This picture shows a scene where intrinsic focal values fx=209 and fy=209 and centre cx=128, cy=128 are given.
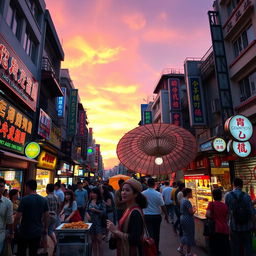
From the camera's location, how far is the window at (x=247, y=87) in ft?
37.8

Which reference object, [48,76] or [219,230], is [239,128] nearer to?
[219,230]

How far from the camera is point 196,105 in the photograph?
16203 millimetres

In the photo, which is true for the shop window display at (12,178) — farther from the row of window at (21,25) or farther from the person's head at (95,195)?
the row of window at (21,25)

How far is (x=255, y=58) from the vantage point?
10898mm

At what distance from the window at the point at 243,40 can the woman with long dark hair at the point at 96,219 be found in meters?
11.7

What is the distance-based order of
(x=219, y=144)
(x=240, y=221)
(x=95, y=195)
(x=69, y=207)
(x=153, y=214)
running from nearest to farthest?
1. (x=240, y=221)
2. (x=153, y=214)
3. (x=95, y=195)
4. (x=69, y=207)
5. (x=219, y=144)

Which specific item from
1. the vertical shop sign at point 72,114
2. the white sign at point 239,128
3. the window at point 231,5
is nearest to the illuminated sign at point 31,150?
the white sign at point 239,128

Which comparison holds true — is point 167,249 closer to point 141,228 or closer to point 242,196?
point 242,196

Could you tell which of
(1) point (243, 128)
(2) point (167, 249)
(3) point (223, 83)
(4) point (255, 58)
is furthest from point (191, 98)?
(2) point (167, 249)

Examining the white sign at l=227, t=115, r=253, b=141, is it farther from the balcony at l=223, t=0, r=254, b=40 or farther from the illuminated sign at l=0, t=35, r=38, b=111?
the illuminated sign at l=0, t=35, r=38, b=111

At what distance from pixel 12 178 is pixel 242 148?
1185 cm

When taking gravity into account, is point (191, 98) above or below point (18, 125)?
above

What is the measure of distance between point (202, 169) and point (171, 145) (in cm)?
807

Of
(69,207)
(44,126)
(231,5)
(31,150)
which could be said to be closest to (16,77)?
(31,150)
